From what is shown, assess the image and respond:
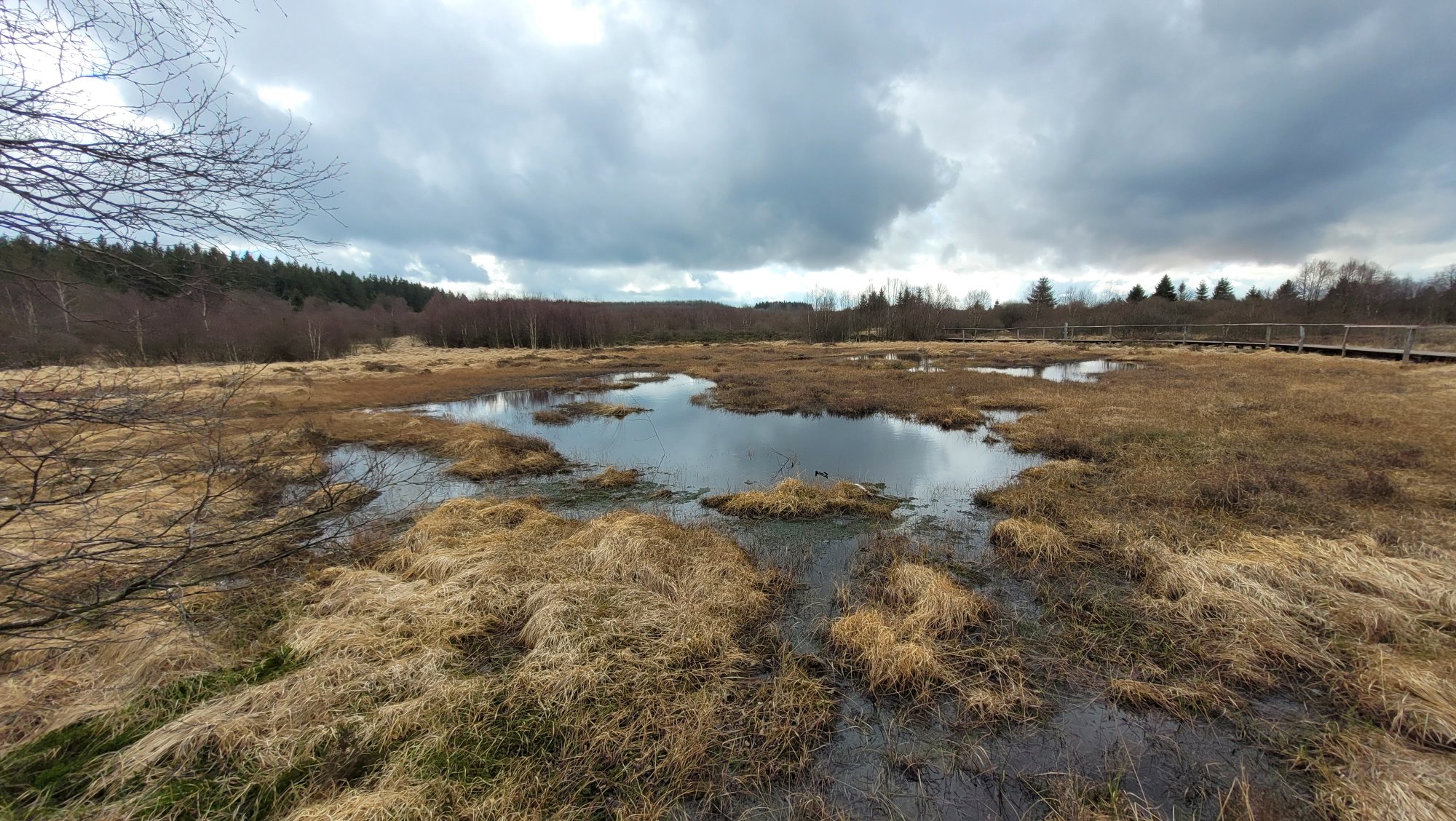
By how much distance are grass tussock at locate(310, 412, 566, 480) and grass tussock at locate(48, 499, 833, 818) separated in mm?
6298

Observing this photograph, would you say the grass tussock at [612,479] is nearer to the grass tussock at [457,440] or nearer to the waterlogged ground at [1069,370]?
the grass tussock at [457,440]

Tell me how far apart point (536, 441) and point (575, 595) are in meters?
10.3

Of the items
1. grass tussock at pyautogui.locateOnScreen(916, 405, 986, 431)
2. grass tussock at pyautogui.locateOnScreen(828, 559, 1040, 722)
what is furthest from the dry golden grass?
grass tussock at pyautogui.locateOnScreen(828, 559, 1040, 722)

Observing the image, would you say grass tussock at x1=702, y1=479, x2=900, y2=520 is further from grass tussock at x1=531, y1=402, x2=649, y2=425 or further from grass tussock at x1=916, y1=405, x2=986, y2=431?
grass tussock at x1=531, y1=402, x2=649, y2=425

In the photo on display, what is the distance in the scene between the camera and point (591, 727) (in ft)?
13.9

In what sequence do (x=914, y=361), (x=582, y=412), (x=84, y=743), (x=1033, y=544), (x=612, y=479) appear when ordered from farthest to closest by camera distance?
(x=914, y=361) → (x=582, y=412) → (x=612, y=479) → (x=1033, y=544) → (x=84, y=743)

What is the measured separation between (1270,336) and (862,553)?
5151 centimetres

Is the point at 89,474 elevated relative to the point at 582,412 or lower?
elevated

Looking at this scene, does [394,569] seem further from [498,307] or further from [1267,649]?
[498,307]

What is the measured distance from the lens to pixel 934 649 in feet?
17.2

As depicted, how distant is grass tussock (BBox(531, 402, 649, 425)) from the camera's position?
20.4 m

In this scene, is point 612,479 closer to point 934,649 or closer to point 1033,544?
point 934,649

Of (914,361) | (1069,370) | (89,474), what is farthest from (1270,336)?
(89,474)

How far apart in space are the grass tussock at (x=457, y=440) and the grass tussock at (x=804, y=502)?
5.62m
